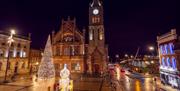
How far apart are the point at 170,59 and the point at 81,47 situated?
28972 mm

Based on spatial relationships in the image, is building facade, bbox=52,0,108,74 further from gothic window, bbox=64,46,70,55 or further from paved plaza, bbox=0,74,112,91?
paved plaza, bbox=0,74,112,91

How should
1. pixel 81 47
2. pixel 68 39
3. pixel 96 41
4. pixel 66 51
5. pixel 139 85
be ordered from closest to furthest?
pixel 139 85 < pixel 81 47 < pixel 96 41 < pixel 66 51 < pixel 68 39

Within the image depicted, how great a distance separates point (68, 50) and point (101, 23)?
16503 millimetres

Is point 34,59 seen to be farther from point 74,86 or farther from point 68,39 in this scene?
point 74,86

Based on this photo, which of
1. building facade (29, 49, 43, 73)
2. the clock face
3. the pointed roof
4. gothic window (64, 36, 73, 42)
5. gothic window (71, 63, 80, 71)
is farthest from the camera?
building facade (29, 49, 43, 73)

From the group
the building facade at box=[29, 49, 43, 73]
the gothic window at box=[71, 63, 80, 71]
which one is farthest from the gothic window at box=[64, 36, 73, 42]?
the building facade at box=[29, 49, 43, 73]

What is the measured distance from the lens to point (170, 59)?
1033 inches

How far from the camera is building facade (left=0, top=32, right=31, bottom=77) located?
3884 centimetres

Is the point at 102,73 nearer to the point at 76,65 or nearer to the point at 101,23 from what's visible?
the point at 76,65

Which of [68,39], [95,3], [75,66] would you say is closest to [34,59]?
[68,39]

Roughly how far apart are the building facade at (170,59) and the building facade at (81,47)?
20.3 meters

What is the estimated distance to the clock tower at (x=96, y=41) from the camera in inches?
1818

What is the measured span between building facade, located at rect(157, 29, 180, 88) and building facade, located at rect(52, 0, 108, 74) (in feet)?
66.6

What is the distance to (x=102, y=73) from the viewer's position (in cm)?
4391
